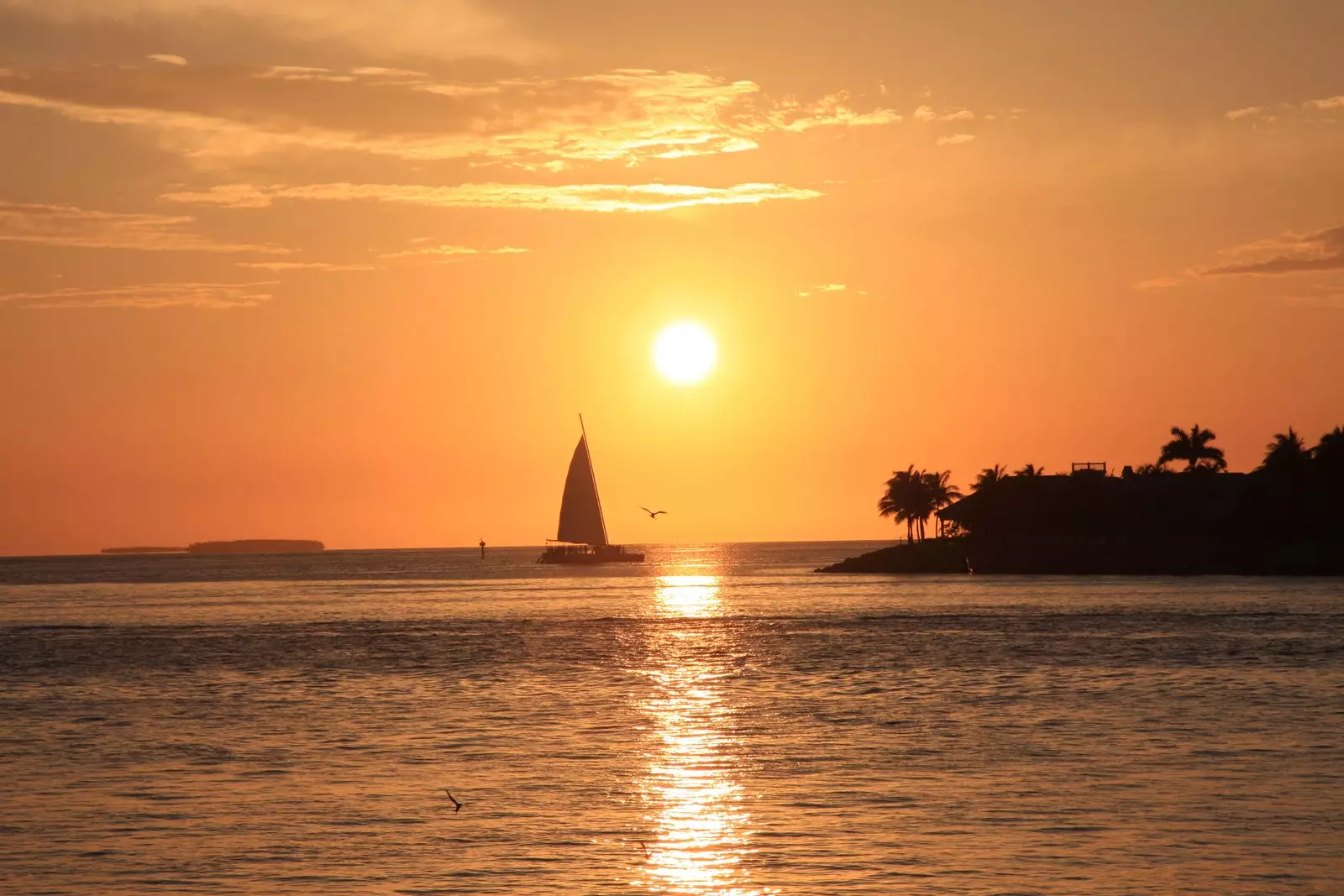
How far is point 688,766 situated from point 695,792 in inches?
143

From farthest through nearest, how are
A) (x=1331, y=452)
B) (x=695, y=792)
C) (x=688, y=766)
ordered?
1. (x=1331, y=452)
2. (x=688, y=766)
3. (x=695, y=792)

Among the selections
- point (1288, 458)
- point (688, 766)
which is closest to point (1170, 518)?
point (1288, 458)

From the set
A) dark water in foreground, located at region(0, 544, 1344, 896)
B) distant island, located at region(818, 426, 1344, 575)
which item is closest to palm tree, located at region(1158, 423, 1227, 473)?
distant island, located at region(818, 426, 1344, 575)

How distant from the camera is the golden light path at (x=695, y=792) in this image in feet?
74.0

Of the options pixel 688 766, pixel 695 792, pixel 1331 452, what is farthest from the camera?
pixel 1331 452

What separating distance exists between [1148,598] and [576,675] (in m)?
70.1

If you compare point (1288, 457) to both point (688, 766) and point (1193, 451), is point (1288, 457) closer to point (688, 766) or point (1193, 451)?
point (1193, 451)

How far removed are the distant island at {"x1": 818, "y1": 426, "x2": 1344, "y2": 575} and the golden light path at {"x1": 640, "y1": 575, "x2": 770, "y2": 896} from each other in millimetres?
113494

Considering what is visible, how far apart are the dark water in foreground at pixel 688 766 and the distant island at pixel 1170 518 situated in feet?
282

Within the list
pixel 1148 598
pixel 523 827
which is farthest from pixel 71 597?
pixel 523 827

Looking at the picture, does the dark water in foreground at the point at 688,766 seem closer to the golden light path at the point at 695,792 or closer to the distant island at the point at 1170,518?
the golden light path at the point at 695,792

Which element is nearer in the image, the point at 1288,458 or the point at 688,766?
the point at 688,766

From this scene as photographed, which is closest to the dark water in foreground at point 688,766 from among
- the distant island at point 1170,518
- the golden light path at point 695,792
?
the golden light path at point 695,792

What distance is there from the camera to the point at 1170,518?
16650cm
